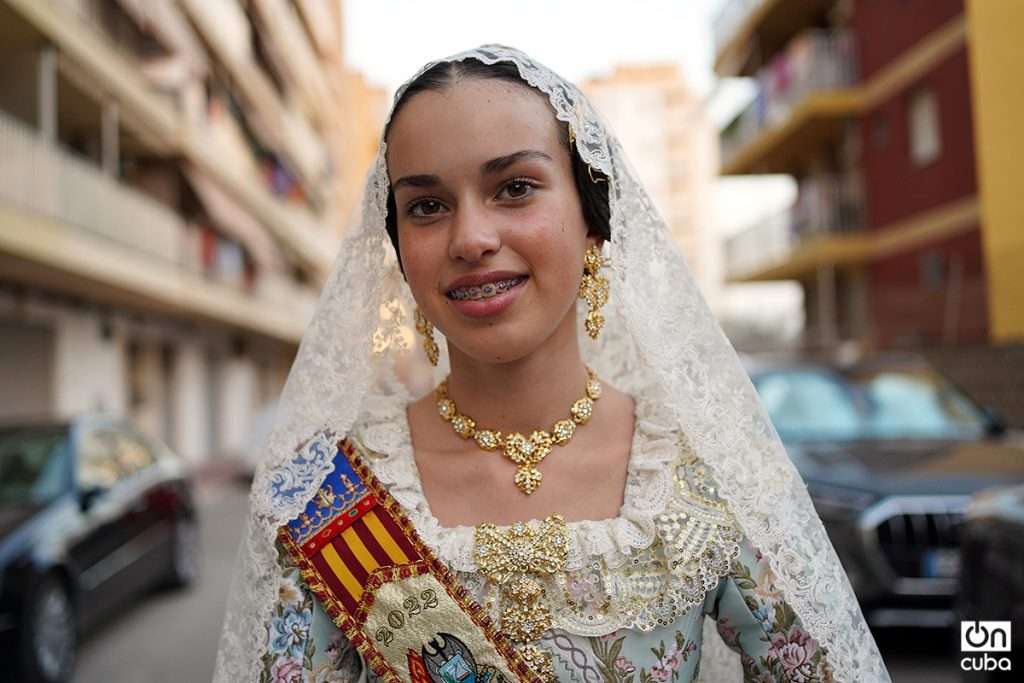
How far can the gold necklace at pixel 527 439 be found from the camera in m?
1.70

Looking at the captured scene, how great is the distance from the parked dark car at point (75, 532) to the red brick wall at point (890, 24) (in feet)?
43.8

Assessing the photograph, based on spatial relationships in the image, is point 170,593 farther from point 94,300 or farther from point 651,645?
point 94,300

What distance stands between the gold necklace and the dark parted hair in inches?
12.4

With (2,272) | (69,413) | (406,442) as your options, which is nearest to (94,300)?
(69,413)

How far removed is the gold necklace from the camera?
1700 mm

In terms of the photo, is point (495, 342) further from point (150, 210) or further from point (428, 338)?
point (150, 210)

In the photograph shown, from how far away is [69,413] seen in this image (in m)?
14.4

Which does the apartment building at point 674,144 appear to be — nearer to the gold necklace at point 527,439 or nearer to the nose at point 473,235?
the gold necklace at point 527,439

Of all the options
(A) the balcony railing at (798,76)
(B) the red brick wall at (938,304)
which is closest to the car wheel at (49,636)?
(B) the red brick wall at (938,304)

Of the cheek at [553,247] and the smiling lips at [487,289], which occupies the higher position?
the cheek at [553,247]

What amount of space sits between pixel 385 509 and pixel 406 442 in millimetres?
159

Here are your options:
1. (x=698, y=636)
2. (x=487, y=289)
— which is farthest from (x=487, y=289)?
(x=698, y=636)

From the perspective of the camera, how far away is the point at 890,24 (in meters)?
17.1

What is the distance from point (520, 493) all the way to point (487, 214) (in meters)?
0.49
